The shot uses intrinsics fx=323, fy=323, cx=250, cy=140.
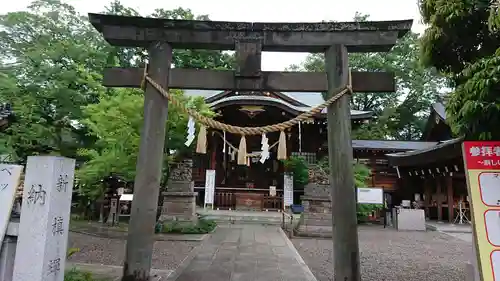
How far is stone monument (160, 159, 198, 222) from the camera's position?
10.8 m

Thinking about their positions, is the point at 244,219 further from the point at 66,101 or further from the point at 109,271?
the point at 109,271

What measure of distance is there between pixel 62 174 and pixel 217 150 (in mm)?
14920

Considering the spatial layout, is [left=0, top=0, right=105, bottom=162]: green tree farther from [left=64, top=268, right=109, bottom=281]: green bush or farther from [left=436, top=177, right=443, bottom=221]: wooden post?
[left=436, top=177, right=443, bottom=221]: wooden post

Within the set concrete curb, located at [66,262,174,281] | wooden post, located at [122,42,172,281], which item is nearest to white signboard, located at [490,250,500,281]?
wooden post, located at [122,42,172,281]

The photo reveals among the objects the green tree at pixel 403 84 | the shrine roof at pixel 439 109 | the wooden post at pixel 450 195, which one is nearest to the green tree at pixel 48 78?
the wooden post at pixel 450 195

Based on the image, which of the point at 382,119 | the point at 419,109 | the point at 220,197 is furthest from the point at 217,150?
the point at 419,109

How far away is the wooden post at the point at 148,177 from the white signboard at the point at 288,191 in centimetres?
1209

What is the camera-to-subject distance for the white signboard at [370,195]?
11.9 metres

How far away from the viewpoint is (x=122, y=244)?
8.67 metres

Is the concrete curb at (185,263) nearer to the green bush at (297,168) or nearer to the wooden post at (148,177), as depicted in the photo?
the wooden post at (148,177)

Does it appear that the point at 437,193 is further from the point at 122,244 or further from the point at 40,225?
the point at 40,225

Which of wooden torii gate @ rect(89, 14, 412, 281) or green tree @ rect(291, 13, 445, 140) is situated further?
green tree @ rect(291, 13, 445, 140)

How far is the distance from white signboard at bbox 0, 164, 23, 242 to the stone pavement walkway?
2.52 m

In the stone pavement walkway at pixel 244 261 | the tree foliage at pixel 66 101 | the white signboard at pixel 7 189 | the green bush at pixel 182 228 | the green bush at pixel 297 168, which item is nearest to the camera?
the white signboard at pixel 7 189
